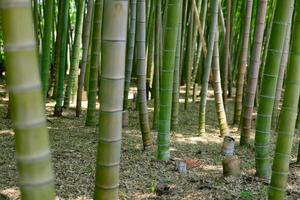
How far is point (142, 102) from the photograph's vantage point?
3488mm

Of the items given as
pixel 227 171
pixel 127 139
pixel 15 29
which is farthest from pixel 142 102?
pixel 15 29

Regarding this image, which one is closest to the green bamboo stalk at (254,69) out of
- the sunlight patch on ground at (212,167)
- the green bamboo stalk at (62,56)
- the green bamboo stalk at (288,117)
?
the sunlight patch on ground at (212,167)

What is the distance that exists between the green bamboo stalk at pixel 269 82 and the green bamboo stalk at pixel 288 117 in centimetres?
19

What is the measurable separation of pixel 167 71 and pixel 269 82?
75cm

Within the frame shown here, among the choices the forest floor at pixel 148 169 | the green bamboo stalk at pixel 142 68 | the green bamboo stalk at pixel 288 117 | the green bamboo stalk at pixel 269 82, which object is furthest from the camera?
the green bamboo stalk at pixel 142 68

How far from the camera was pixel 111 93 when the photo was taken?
1453 mm

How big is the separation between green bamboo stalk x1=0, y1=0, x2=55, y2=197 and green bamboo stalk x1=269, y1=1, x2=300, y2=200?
1.54m

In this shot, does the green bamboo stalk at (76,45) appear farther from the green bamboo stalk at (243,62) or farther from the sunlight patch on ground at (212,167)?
the sunlight patch on ground at (212,167)

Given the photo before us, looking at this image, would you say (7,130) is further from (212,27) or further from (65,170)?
(212,27)

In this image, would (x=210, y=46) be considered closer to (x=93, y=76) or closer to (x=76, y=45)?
(x=93, y=76)

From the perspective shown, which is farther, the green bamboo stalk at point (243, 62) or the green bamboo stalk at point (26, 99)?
the green bamboo stalk at point (243, 62)

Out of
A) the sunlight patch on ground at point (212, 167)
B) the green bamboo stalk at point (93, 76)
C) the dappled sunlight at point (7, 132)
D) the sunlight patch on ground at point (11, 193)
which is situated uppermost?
the green bamboo stalk at point (93, 76)

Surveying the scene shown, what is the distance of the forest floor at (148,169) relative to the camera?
2.68 metres

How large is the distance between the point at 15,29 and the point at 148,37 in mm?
5145
